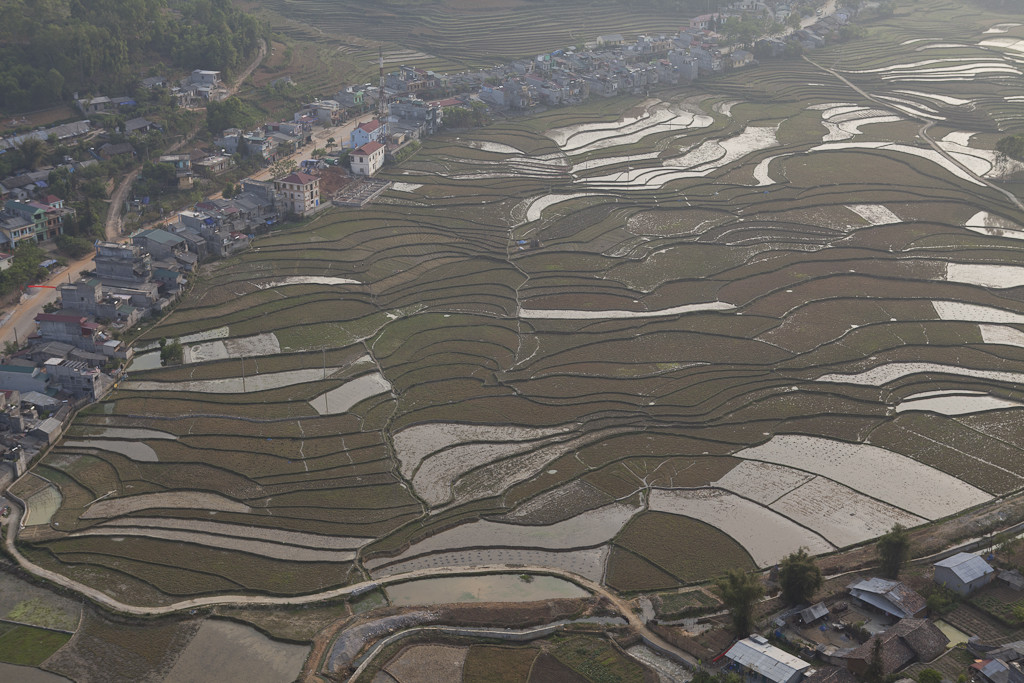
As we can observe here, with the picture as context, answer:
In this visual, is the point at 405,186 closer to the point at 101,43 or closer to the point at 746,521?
the point at 101,43

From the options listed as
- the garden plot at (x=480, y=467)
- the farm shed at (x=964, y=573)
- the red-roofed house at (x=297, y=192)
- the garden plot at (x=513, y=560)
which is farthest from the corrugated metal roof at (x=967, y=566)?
the red-roofed house at (x=297, y=192)

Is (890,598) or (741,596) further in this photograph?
(890,598)

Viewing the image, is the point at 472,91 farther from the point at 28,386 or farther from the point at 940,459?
the point at 940,459

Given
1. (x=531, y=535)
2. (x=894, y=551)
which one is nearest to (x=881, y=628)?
(x=894, y=551)

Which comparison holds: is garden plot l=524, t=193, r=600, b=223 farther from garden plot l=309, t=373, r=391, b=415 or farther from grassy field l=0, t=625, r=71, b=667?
grassy field l=0, t=625, r=71, b=667

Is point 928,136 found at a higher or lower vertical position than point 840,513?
higher

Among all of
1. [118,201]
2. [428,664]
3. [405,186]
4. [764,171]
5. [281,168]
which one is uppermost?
[281,168]
